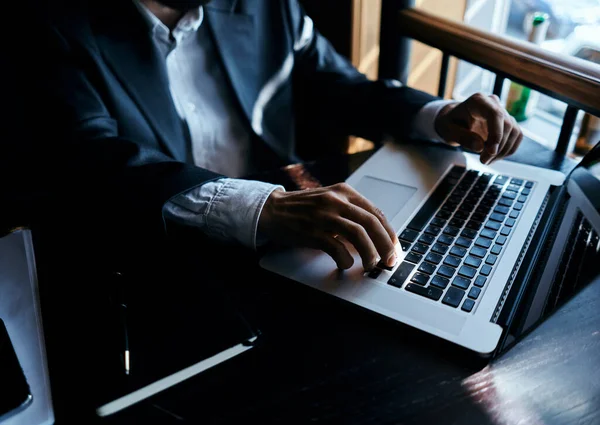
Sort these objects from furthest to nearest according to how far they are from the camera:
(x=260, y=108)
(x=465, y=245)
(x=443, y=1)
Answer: (x=443, y=1)
(x=260, y=108)
(x=465, y=245)

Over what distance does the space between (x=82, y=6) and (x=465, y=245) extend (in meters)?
0.70

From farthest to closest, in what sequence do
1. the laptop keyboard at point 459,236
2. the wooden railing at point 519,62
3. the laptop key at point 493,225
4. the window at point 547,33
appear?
the window at point 547,33
the wooden railing at point 519,62
the laptop key at point 493,225
the laptop keyboard at point 459,236

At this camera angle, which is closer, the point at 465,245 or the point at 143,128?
the point at 465,245

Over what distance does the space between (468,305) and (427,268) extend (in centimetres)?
Answer: 7

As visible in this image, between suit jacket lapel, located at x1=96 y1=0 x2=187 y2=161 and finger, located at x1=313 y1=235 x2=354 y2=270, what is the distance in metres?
0.44

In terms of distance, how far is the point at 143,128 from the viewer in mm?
856

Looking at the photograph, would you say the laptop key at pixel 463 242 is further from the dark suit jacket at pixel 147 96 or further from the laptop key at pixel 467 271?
the dark suit jacket at pixel 147 96

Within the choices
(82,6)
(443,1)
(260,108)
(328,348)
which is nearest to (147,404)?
(328,348)

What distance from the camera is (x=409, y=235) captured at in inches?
25.1

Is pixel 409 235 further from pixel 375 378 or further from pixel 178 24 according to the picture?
pixel 178 24

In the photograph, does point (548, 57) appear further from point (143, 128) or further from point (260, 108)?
point (143, 128)

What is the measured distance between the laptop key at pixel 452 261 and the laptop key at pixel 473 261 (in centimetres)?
1

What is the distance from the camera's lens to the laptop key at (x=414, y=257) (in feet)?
1.93

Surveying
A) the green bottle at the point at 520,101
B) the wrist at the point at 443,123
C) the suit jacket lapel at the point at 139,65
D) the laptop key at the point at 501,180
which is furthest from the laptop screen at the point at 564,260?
the green bottle at the point at 520,101
